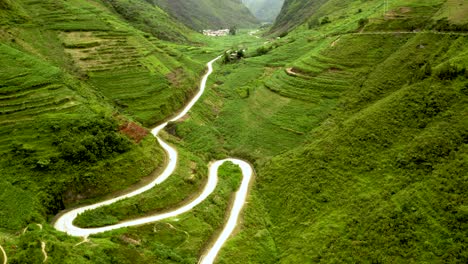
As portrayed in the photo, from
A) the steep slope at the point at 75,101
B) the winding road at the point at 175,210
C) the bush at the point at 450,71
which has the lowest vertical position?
the winding road at the point at 175,210

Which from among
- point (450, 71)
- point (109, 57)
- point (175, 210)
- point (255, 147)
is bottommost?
point (175, 210)

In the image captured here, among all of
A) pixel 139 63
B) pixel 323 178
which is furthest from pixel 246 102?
pixel 323 178

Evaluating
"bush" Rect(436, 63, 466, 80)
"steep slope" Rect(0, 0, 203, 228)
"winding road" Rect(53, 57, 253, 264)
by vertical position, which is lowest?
"winding road" Rect(53, 57, 253, 264)

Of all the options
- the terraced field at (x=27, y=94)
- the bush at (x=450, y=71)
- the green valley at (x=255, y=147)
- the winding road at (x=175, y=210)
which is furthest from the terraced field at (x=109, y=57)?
the bush at (x=450, y=71)

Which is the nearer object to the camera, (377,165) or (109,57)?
(377,165)

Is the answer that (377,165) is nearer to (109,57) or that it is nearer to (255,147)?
(255,147)

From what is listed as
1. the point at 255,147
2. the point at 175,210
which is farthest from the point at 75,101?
the point at 255,147

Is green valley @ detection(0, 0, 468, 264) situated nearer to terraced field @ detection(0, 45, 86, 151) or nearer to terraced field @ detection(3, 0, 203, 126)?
terraced field @ detection(0, 45, 86, 151)

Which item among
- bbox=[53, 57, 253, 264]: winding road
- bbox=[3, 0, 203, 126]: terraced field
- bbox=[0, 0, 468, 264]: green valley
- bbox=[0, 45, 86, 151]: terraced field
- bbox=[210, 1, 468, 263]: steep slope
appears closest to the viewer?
bbox=[210, 1, 468, 263]: steep slope

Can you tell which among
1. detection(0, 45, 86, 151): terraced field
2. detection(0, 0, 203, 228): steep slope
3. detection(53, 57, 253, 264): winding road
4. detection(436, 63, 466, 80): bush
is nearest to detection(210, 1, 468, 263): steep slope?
detection(436, 63, 466, 80): bush

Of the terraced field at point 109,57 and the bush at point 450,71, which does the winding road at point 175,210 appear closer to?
the terraced field at point 109,57
